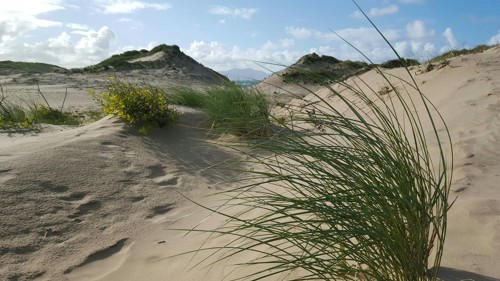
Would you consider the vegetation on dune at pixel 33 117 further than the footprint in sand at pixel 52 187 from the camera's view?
Yes

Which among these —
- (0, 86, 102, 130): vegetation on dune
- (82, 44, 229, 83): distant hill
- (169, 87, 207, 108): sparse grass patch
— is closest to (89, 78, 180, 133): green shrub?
(0, 86, 102, 130): vegetation on dune

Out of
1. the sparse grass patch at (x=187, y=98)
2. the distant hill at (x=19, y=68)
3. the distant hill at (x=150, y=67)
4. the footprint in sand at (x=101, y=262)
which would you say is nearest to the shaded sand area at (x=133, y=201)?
the footprint in sand at (x=101, y=262)

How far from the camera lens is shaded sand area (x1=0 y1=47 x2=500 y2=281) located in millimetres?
2697

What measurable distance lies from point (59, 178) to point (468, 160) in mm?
3601

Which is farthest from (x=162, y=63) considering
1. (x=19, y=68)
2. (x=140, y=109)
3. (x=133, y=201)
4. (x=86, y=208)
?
(x=86, y=208)

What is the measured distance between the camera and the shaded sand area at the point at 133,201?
2.70m

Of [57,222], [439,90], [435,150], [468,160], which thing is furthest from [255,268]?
[439,90]

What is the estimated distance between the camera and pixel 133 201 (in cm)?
414

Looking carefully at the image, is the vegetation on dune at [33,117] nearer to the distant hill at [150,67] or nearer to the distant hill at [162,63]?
the distant hill at [150,67]

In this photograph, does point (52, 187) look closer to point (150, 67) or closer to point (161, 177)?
point (161, 177)

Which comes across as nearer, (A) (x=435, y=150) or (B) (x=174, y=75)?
(A) (x=435, y=150)

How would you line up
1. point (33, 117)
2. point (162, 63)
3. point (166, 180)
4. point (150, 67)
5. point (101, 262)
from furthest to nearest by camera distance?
1. point (162, 63)
2. point (150, 67)
3. point (33, 117)
4. point (166, 180)
5. point (101, 262)

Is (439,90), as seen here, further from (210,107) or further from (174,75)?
(174,75)

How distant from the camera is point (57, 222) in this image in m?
3.53
